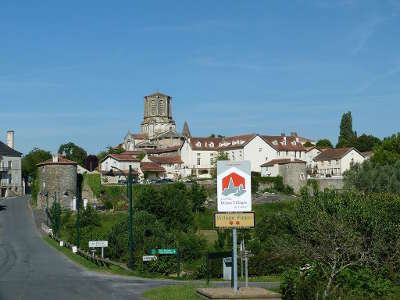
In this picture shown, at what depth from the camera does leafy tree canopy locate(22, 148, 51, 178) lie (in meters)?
123

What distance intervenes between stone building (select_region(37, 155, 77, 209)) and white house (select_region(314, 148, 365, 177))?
47.2 meters

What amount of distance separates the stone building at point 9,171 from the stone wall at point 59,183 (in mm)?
24446

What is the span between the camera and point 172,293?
78.7 feet

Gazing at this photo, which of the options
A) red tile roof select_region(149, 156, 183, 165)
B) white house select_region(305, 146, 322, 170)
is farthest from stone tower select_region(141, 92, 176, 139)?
white house select_region(305, 146, 322, 170)

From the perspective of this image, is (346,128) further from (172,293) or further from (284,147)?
(172,293)

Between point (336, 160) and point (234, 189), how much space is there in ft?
307

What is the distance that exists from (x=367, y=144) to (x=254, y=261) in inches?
4111

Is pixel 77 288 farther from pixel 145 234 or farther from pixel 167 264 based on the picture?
pixel 145 234

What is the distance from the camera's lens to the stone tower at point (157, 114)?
169m

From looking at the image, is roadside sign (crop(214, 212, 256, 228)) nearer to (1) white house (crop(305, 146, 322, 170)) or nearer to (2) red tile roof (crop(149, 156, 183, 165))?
(2) red tile roof (crop(149, 156, 183, 165))

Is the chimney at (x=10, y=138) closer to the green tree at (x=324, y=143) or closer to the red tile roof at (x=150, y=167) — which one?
the red tile roof at (x=150, y=167)

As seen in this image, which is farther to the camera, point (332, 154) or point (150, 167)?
point (332, 154)

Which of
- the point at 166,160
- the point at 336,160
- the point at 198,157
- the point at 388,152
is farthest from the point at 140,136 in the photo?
the point at 388,152

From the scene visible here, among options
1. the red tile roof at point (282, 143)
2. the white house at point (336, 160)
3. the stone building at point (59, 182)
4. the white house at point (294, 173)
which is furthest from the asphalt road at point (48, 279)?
the white house at point (336, 160)
